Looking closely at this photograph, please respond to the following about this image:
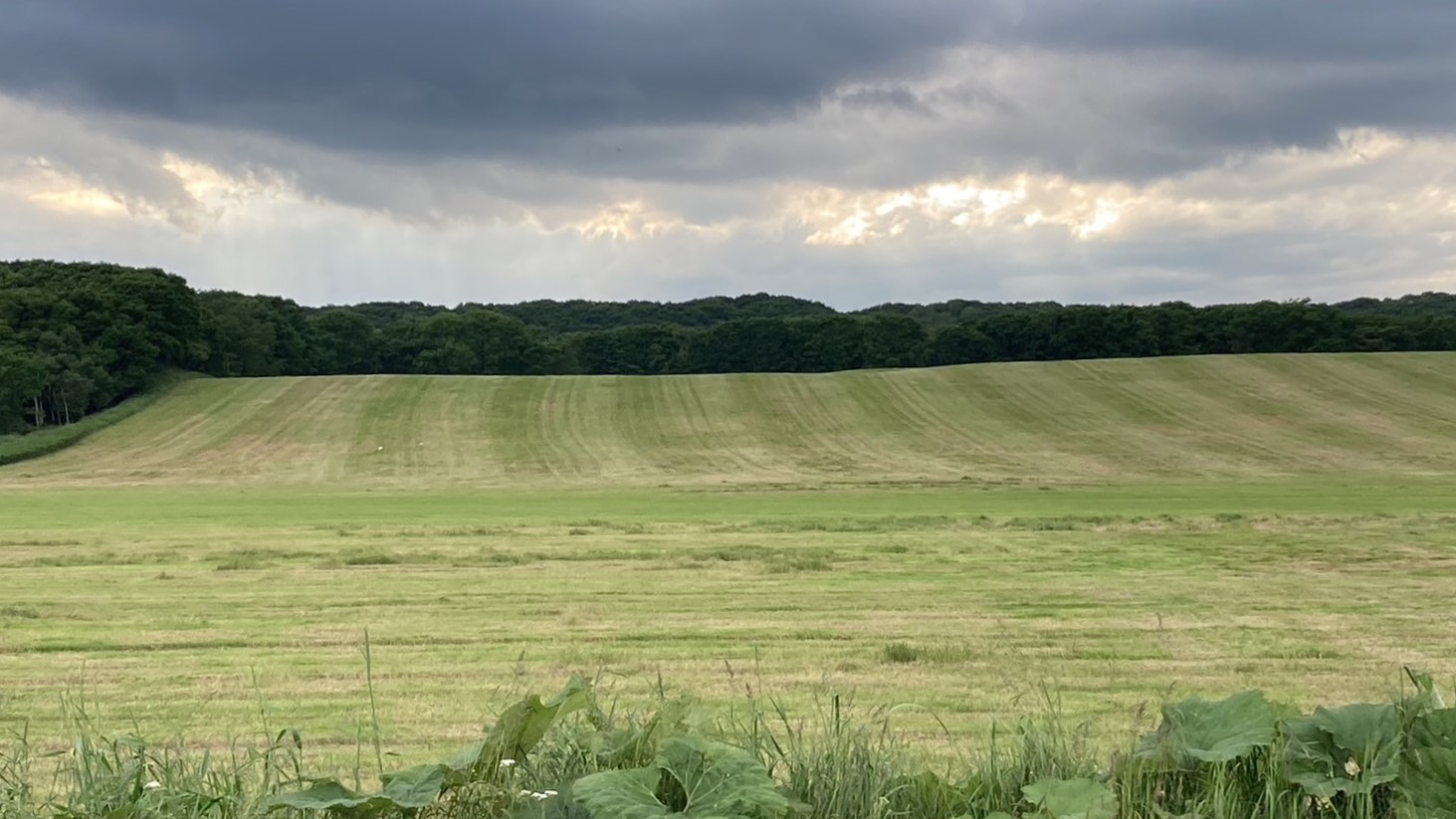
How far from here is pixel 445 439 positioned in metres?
58.5

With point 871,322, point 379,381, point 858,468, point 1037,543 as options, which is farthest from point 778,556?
point 871,322

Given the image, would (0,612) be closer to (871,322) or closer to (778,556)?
(778,556)

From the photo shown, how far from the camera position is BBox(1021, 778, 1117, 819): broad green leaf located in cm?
302

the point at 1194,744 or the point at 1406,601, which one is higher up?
the point at 1194,744

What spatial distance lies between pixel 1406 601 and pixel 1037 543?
25.3ft

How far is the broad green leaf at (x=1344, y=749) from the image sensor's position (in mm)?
3111

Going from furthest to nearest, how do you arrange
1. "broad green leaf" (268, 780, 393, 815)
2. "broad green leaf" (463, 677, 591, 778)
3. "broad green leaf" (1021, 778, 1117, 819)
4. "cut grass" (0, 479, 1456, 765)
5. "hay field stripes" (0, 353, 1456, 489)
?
"hay field stripes" (0, 353, 1456, 489), "cut grass" (0, 479, 1456, 765), "broad green leaf" (463, 677, 591, 778), "broad green leaf" (268, 780, 393, 815), "broad green leaf" (1021, 778, 1117, 819)

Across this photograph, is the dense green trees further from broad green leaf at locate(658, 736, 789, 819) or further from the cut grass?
broad green leaf at locate(658, 736, 789, 819)

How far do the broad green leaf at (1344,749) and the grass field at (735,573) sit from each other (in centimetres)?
224

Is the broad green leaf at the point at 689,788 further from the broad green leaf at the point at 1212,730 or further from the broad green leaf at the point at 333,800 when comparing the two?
the broad green leaf at the point at 1212,730

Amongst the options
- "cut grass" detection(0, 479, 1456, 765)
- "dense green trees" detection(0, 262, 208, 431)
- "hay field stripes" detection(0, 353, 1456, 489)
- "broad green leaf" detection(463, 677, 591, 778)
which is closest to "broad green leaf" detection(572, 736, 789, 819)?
"broad green leaf" detection(463, 677, 591, 778)

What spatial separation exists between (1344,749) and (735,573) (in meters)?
14.8

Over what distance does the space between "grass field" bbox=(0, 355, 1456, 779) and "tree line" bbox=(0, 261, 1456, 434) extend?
22.0 m

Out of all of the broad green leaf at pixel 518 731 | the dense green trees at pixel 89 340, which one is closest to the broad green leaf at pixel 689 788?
the broad green leaf at pixel 518 731
